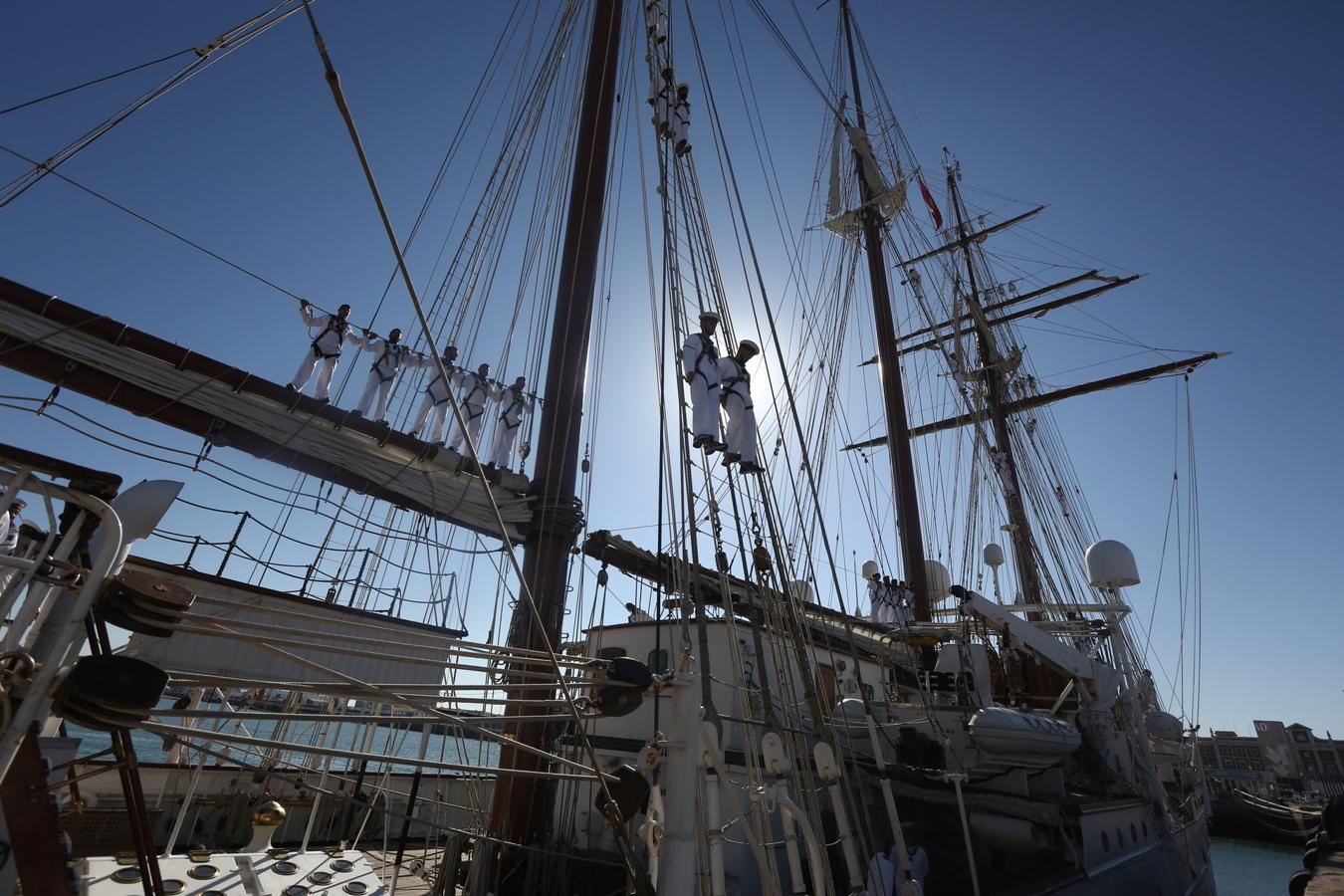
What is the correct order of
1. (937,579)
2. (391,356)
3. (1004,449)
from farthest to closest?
1. (1004,449)
2. (937,579)
3. (391,356)

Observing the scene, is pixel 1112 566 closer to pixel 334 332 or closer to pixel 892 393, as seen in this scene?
pixel 892 393

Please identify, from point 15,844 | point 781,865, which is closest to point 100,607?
point 15,844

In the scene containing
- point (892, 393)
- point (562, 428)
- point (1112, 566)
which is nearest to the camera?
point (562, 428)

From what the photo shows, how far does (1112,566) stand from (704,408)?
42.6ft

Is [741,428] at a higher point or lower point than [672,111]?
lower

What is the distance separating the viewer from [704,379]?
6547mm

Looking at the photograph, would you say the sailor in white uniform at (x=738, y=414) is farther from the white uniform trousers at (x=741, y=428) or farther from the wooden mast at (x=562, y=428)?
the wooden mast at (x=562, y=428)

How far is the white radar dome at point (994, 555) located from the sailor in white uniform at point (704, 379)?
50.1ft

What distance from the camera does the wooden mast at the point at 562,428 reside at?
6.09m

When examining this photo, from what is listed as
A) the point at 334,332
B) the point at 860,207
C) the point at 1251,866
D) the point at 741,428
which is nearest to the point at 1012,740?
the point at 741,428

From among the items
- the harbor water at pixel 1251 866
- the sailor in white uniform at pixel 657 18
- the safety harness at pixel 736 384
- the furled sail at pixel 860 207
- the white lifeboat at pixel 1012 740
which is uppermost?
the furled sail at pixel 860 207

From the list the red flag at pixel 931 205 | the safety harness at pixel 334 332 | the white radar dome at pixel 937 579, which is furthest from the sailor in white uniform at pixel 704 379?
the red flag at pixel 931 205

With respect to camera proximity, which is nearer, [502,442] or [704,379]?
[704,379]

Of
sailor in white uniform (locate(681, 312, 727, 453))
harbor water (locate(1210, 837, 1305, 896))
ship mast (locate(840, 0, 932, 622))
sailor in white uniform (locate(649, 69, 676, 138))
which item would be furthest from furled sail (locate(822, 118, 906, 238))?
harbor water (locate(1210, 837, 1305, 896))
